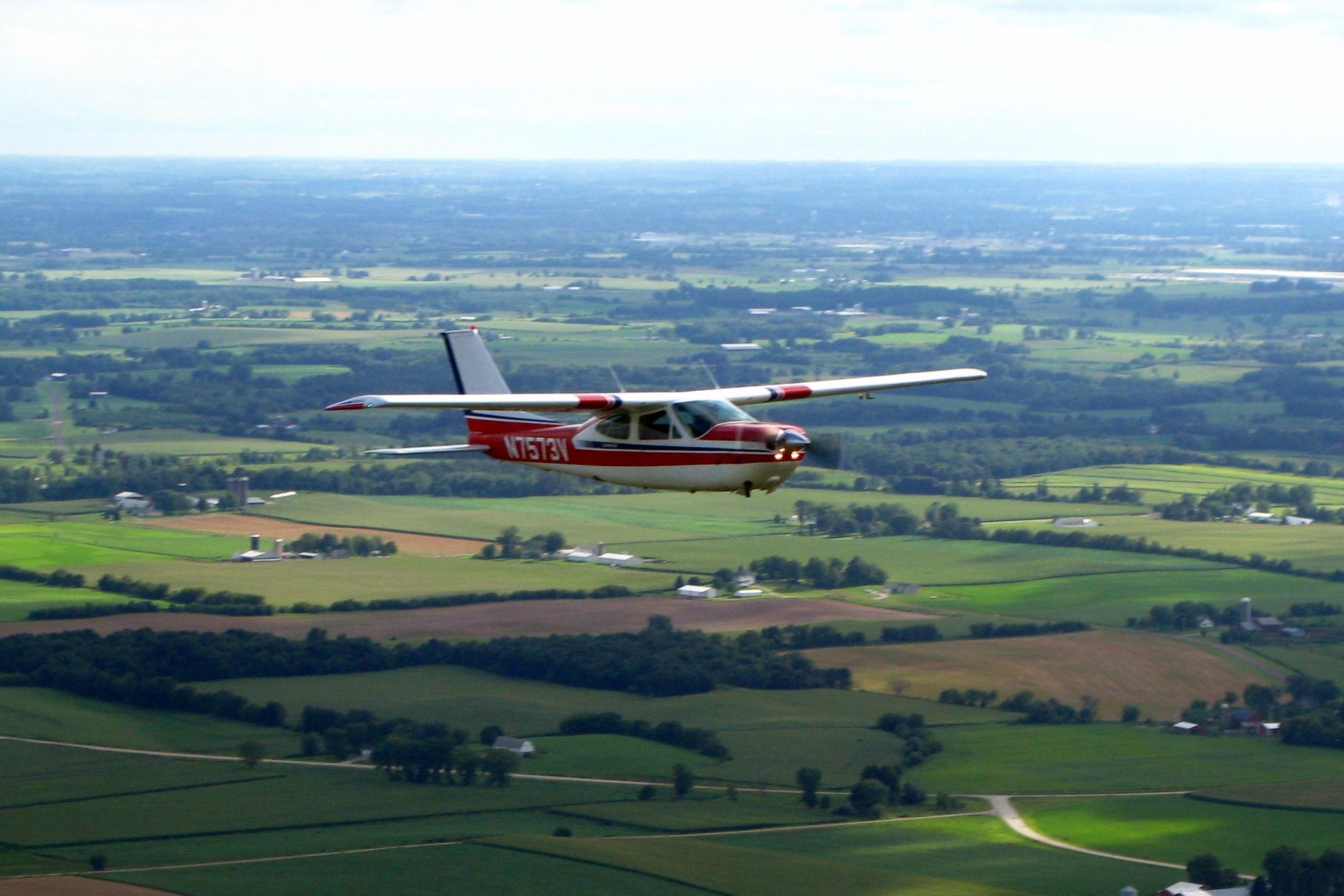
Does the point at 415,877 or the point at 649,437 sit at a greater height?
the point at 649,437

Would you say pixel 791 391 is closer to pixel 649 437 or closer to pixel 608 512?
pixel 649 437

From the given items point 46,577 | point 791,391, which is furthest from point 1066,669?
point 46,577

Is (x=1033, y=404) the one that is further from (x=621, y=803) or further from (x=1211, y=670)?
(x=621, y=803)

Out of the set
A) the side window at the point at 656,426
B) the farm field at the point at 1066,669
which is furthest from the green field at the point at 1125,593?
the side window at the point at 656,426

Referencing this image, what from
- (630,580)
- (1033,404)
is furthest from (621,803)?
(1033,404)

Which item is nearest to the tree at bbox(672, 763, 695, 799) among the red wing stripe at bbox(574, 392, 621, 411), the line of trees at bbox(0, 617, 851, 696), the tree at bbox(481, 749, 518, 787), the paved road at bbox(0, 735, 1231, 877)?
the paved road at bbox(0, 735, 1231, 877)

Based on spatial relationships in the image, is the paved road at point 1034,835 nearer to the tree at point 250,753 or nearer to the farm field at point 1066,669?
the farm field at point 1066,669
